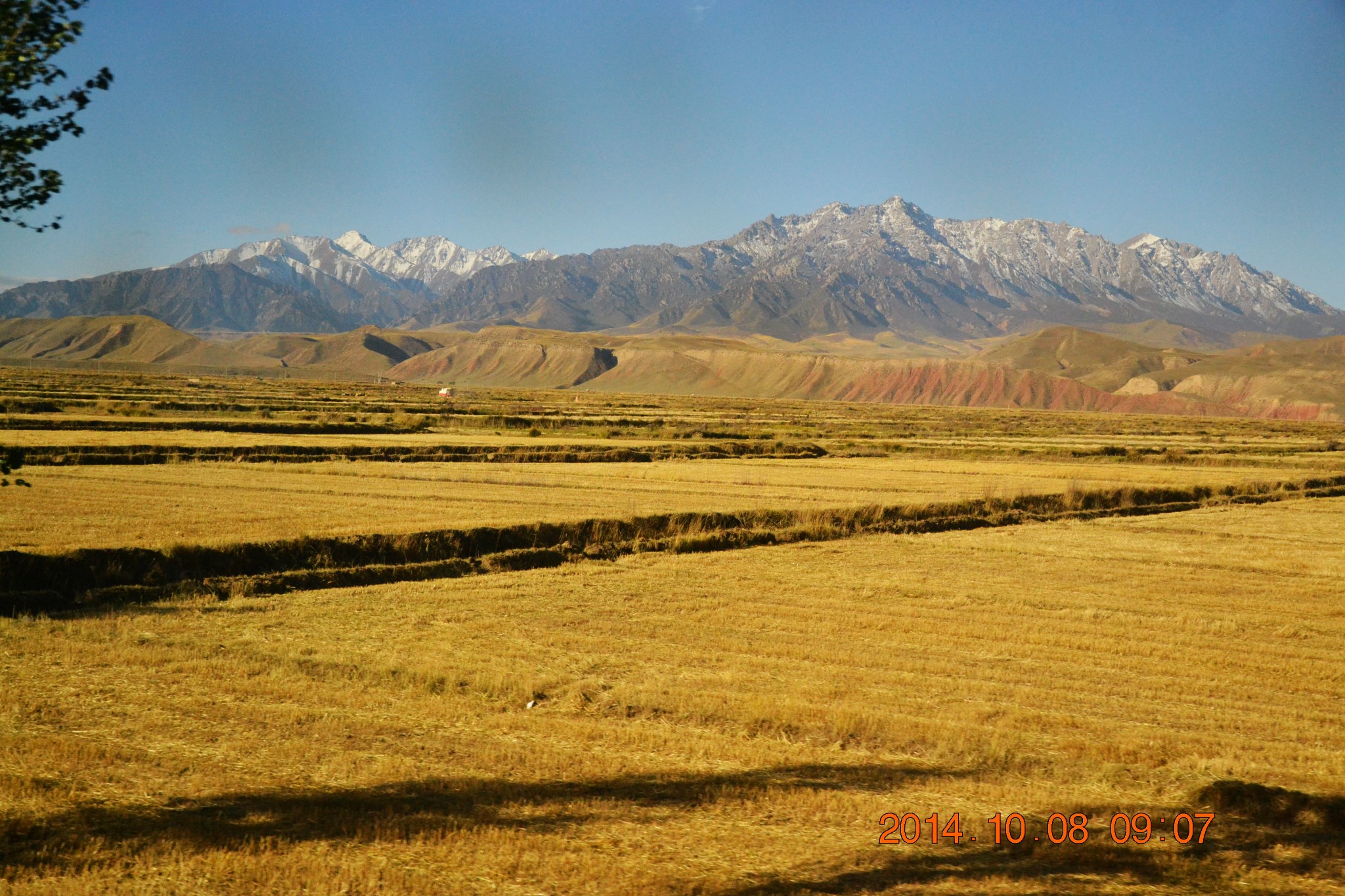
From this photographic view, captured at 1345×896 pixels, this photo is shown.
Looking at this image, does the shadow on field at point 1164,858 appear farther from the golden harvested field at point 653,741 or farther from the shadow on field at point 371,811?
the shadow on field at point 371,811

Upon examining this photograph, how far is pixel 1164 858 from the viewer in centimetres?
761

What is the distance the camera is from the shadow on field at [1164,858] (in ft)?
23.3

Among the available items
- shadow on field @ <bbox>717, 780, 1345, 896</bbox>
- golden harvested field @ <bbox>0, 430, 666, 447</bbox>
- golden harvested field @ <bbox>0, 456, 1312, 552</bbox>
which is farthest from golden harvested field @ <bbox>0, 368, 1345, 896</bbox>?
golden harvested field @ <bbox>0, 430, 666, 447</bbox>

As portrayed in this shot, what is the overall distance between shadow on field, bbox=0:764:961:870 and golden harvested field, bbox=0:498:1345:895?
0.03 metres

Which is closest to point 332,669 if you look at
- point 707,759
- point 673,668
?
point 673,668

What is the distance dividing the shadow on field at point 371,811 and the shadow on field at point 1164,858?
1278 mm

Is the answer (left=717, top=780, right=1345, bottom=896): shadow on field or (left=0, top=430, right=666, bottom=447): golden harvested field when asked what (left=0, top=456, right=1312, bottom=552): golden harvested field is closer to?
(left=0, top=430, right=666, bottom=447): golden harvested field

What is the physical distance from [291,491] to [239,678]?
1513cm

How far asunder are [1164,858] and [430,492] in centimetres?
2174

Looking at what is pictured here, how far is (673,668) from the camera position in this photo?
12078 millimetres

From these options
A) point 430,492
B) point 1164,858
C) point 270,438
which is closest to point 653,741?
point 1164,858
